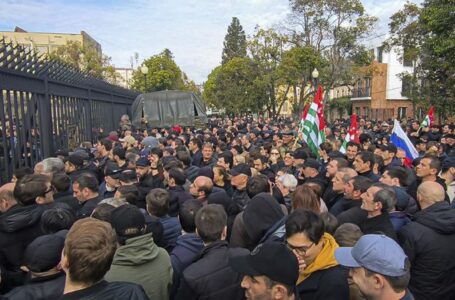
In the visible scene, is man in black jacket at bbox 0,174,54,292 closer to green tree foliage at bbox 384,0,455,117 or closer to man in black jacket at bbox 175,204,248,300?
man in black jacket at bbox 175,204,248,300

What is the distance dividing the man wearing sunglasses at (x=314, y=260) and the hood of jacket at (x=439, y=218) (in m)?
1.46

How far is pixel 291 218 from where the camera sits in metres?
2.97

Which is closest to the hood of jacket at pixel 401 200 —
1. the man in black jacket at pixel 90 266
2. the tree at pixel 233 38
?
the man in black jacket at pixel 90 266

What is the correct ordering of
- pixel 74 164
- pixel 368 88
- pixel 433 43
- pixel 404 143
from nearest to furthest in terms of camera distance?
pixel 74 164 < pixel 404 143 < pixel 433 43 < pixel 368 88

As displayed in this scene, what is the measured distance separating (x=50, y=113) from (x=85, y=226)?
6.58m

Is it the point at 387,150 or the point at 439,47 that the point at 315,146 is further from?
the point at 439,47

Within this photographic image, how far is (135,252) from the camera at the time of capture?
2926mm

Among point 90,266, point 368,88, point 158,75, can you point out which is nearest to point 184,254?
point 90,266

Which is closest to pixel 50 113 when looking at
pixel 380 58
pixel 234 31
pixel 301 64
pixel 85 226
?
pixel 85 226

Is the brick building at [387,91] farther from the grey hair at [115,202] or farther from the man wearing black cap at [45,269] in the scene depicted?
the man wearing black cap at [45,269]

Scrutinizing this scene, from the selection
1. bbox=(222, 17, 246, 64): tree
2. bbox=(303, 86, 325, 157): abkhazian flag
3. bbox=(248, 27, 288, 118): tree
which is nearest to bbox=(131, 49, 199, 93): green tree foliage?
bbox=(248, 27, 288, 118): tree

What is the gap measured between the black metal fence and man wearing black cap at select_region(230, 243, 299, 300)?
15.9 feet

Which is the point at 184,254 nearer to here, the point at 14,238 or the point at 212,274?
the point at 212,274

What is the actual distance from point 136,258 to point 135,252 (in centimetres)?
5
